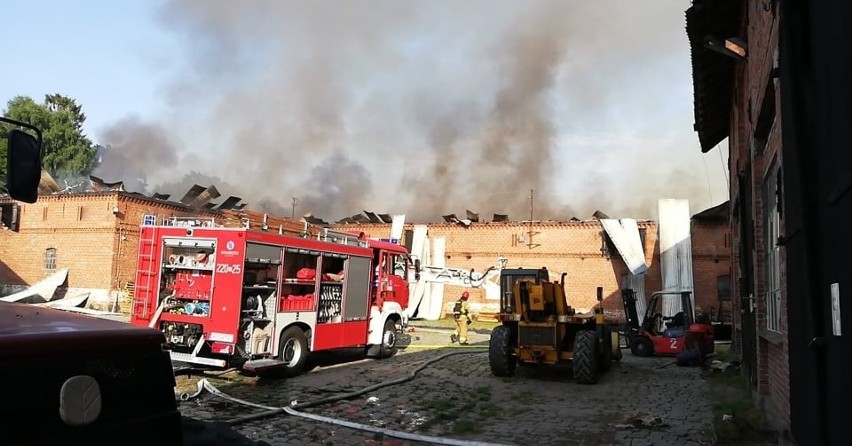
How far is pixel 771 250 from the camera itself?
303 inches

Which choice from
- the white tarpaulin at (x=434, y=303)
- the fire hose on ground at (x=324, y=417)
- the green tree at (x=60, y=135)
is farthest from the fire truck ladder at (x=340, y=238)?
the green tree at (x=60, y=135)

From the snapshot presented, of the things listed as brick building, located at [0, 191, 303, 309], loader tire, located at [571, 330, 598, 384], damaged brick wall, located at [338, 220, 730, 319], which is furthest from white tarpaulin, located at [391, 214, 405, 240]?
loader tire, located at [571, 330, 598, 384]

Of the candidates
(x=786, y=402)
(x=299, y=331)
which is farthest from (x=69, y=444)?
(x=299, y=331)

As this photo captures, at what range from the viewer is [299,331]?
36.2 feet

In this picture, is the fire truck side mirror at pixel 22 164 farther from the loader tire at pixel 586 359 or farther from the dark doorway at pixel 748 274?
the loader tire at pixel 586 359

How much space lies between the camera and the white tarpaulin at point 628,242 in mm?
25859

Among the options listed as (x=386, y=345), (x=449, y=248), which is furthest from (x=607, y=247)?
(x=386, y=345)

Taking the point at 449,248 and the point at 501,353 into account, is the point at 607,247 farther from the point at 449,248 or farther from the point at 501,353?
the point at 501,353

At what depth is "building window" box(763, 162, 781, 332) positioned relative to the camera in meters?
7.01

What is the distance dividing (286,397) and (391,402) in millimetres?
1627

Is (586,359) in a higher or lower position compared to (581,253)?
lower


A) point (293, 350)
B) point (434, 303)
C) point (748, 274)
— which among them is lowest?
point (293, 350)

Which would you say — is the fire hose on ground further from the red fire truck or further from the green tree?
the green tree

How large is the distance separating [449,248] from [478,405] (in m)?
21.9
